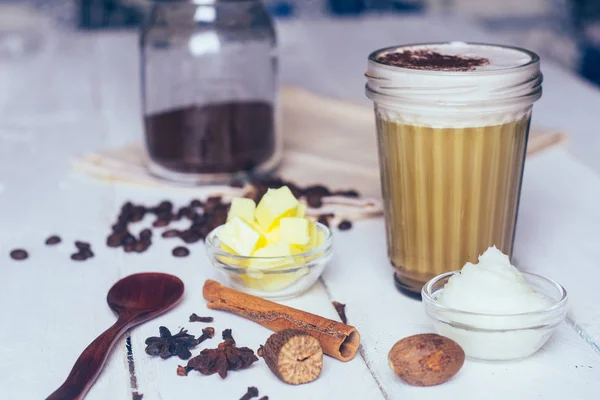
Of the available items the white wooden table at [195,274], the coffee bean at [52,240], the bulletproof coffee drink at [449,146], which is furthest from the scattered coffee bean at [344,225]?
the coffee bean at [52,240]

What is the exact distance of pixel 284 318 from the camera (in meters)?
0.99

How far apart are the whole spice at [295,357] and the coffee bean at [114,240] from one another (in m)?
0.47

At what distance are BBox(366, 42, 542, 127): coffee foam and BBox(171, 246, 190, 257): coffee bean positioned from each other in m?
0.38

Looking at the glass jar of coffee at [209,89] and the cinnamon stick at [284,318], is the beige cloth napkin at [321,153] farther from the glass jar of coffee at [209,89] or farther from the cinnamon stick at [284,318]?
the cinnamon stick at [284,318]

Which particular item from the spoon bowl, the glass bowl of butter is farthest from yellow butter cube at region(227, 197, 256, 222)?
the spoon bowl

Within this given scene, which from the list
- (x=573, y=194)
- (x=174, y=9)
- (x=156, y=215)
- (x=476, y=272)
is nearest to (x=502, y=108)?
(x=476, y=272)

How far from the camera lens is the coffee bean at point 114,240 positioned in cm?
128

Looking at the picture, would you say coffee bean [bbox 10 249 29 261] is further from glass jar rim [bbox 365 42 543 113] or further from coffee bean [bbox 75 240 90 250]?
glass jar rim [bbox 365 42 543 113]

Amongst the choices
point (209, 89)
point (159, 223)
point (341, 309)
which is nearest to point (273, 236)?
point (341, 309)

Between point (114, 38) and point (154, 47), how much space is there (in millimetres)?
1289

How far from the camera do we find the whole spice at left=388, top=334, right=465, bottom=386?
2.83 feet

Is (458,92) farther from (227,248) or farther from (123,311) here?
(123,311)

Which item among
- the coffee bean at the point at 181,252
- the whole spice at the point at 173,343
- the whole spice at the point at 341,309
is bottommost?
the coffee bean at the point at 181,252

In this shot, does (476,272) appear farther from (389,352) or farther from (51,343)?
(51,343)
